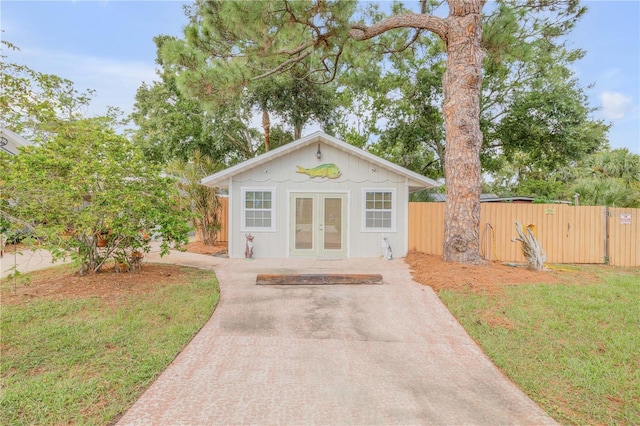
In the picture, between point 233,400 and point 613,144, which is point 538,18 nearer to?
point 233,400

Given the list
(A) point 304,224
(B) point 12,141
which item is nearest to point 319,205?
(A) point 304,224

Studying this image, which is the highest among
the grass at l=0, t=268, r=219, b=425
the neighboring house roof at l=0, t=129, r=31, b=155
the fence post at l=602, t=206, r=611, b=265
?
the neighboring house roof at l=0, t=129, r=31, b=155

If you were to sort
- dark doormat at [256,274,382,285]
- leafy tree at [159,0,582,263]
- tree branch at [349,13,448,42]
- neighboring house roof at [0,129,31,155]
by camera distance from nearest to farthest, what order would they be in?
dark doormat at [256,274,382,285]
leafy tree at [159,0,582,263]
tree branch at [349,13,448,42]
neighboring house roof at [0,129,31,155]

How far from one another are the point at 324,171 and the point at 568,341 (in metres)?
6.95

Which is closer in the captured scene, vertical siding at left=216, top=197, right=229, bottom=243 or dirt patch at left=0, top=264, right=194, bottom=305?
dirt patch at left=0, top=264, right=194, bottom=305

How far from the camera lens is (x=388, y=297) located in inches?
221

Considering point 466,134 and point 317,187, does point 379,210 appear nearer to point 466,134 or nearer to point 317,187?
point 317,187

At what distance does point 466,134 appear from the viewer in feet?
23.5

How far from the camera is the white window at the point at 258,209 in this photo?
955 cm

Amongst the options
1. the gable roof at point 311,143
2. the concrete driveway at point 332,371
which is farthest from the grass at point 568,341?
the gable roof at point 311,143

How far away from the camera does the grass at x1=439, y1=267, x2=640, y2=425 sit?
2771mm

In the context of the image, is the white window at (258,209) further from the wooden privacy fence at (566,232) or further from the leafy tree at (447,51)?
the wooden privacy fence at (566,232)

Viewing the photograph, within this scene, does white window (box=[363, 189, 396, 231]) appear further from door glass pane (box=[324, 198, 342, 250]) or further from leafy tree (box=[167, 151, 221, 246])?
leafy tree (box=[167, 151, 221, 246])

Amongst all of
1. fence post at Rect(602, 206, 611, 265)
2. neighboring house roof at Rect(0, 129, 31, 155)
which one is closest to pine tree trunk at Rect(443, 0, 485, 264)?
fence post at Rect(602, 206, 611, 265)
